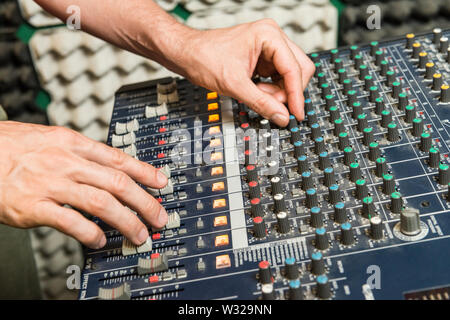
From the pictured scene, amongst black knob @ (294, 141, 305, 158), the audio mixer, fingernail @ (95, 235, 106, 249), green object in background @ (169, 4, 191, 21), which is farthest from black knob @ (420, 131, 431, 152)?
green object in background @ (169, 4, 191, 21)

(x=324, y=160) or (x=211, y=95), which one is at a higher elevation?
(x=211, y=95)

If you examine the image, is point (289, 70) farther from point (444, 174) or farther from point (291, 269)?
point (291, 269)

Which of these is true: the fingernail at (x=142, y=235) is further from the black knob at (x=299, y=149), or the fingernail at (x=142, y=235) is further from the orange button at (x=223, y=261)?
the black knob at (x=299, y=149)

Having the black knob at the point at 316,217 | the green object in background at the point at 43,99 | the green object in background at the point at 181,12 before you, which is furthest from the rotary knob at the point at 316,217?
the green object in background at the point at 43,99

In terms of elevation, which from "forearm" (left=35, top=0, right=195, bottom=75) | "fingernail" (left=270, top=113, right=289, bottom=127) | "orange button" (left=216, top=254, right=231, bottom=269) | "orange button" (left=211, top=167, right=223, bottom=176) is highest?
"forearm" (left=35, top=0, right=195, bottom=75)

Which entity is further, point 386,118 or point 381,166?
point 386,118

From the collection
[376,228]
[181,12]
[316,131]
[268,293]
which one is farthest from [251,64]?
[181,12]

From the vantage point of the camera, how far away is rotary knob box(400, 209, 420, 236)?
133 cm

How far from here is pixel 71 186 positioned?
1.45m

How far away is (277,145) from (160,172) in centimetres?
40

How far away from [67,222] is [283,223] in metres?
0.56

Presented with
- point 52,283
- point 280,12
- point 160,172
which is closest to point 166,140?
point 160,172

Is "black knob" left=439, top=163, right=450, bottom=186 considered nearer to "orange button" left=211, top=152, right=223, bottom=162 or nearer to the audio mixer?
the audio mixer
